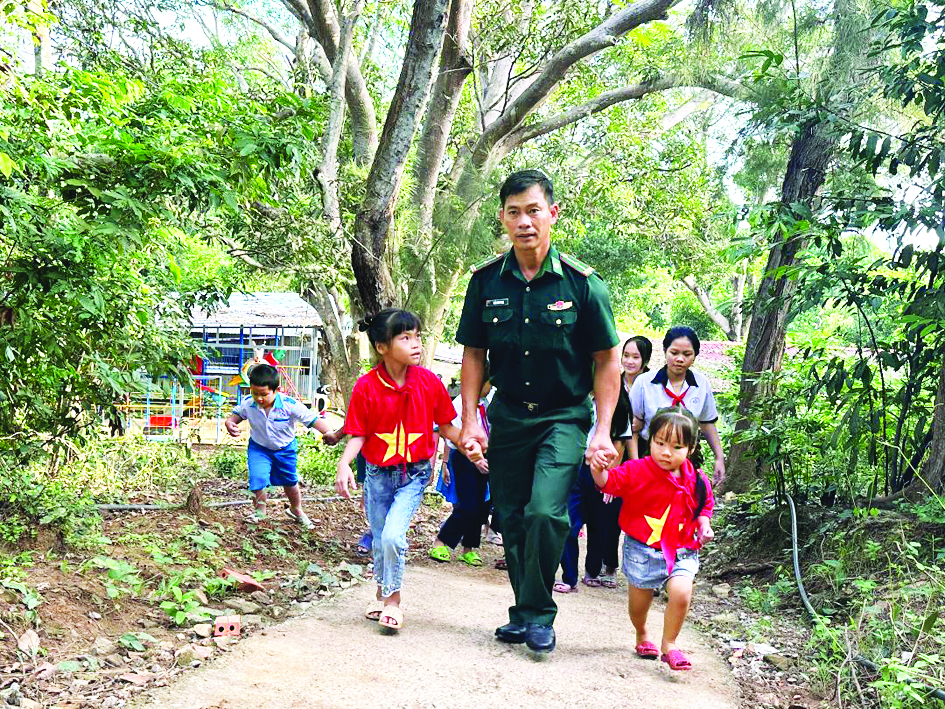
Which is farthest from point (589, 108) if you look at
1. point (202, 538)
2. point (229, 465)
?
point (202, 538)

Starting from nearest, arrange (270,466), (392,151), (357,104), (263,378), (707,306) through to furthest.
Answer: (263,378), (270,466), (392,151), (357,104), (707,306)

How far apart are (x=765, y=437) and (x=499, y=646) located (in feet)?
10.1

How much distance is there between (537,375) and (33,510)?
3.15m

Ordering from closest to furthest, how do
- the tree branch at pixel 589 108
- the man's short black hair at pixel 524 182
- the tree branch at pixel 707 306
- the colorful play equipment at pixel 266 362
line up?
the man's short black hair at pixel 524 182 < the colorful play equipment at pixel 266 362 < the tree branch at pixel 589 108 < the tree branch at pixel 707 306

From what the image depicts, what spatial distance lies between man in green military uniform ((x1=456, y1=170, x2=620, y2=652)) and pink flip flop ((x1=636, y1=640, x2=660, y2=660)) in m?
→ 0.47

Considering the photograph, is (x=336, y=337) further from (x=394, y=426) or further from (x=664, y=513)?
(x=664, y=513)

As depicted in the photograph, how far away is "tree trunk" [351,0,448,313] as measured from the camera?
721 cm

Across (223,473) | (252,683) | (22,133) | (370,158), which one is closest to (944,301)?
(252,683)

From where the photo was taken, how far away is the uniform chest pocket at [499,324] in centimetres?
435

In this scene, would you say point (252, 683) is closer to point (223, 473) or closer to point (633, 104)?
point (223, 473)

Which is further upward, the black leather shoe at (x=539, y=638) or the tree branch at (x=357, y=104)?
the tree branch at (x=357, y=104)

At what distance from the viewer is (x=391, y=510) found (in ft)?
15.2

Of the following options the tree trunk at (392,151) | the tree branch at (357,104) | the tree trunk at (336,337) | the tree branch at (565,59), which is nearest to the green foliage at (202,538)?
the tree trunk at (392,151)

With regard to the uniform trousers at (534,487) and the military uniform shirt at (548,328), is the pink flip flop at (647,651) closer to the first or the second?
the uniform trousers at (534,487)
